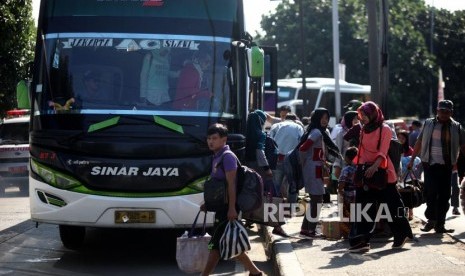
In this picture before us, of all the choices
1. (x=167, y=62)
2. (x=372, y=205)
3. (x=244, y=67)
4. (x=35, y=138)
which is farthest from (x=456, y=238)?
(x=35, y=138)

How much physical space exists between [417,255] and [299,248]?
4.84 feet

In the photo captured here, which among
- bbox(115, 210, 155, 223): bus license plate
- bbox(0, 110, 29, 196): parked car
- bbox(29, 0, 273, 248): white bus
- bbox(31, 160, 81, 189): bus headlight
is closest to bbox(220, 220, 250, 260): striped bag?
bbox(29, 0, 273, 248): white bus

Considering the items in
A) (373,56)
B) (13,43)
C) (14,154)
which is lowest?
(14,154)

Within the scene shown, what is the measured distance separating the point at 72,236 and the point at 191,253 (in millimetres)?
3661

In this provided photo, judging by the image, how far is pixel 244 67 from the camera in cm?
1087

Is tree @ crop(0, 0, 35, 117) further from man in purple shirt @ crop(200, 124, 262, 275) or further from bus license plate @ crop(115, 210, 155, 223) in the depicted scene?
man in purple shirt @ crop(200, 124, 262, 275)

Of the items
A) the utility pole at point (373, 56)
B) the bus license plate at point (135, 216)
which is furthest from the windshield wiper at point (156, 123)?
the utility pole at point (373, 56)

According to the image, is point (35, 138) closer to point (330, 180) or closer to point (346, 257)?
point (346, 257)

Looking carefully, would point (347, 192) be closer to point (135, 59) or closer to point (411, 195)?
point (411, 195)

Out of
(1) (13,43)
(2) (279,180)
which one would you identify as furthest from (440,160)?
(1) (13,43)

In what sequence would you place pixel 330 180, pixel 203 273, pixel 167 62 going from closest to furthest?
pixel 203 273 → pixel 167 62 → pixel 330 180

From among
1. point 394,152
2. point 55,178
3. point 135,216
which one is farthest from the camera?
point 394,152

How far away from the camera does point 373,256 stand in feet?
32.6

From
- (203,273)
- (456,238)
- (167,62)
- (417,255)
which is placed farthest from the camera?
(456,238)
